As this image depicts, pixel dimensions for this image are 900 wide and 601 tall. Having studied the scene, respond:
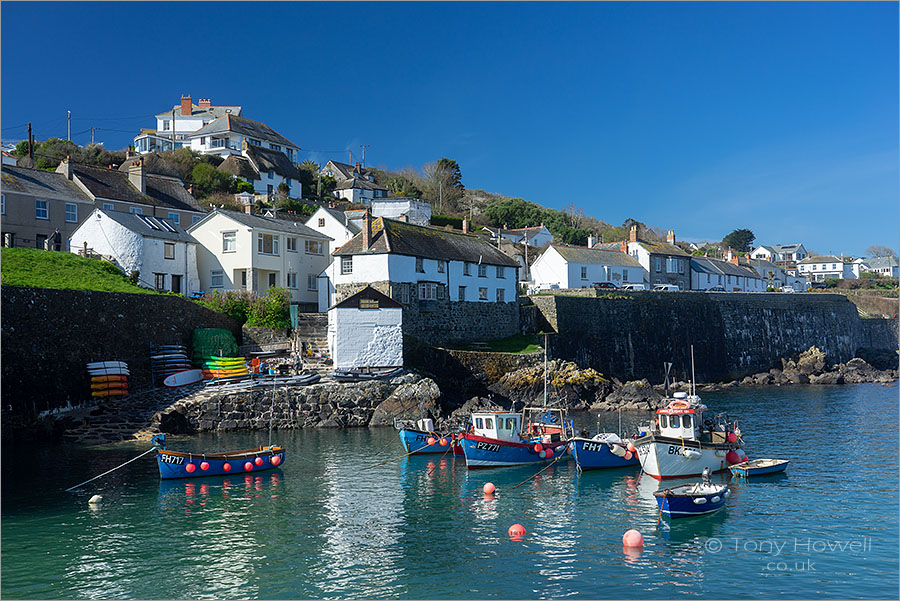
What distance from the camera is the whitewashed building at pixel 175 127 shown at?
325 ft

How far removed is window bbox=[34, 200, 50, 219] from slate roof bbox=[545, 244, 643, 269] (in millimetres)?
43548

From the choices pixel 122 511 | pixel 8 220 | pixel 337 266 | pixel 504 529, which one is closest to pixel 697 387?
pixel 337 266

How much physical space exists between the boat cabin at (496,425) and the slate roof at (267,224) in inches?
1056

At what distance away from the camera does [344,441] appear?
37.5m

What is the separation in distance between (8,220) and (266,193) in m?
38.5

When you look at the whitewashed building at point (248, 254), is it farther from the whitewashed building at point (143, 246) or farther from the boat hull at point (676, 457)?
the boat hull at point (676, 457)

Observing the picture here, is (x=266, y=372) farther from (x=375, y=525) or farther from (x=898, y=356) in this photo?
(x=898, y=356)

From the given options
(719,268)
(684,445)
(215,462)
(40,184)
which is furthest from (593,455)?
(719,268)

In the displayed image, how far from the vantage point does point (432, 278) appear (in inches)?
2093

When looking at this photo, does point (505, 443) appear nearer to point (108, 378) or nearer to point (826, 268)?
point (108, 378)

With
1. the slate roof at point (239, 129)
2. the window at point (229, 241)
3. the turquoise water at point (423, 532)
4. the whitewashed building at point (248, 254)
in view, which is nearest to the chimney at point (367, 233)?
the whitewashed building at point (248, 254)

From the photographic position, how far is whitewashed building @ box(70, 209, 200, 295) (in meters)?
48.9

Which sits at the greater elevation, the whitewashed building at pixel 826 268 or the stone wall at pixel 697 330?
the whitewashed building at pixel 826 268

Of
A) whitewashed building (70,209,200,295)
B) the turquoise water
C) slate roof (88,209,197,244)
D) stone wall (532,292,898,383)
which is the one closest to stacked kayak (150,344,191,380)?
whitewashed building (70,209,200,295)
